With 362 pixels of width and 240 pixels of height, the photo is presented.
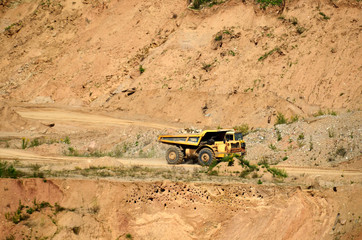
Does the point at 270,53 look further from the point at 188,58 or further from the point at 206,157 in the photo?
the point at 206,157

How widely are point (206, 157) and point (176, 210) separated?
7018 mm

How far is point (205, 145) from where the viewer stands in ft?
59.2

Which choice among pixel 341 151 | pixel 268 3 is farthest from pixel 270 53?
pixel 341 151

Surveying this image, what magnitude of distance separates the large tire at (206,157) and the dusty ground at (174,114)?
41 cm

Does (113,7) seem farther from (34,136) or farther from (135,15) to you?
(34,136)

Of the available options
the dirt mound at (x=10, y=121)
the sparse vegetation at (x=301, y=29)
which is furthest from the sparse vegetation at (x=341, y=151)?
the dirt mound at (x=10, y=121)

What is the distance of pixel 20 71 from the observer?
42.1 metres

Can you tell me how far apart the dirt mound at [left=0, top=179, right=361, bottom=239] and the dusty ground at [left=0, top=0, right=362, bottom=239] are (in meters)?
0.03

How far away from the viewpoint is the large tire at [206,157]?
57.6 ft

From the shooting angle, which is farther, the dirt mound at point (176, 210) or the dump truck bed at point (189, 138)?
the dump truck bed at point (189, 138)

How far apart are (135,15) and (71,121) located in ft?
46.6

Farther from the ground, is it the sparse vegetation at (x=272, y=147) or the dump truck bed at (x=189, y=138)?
the dump truck bed at (x=189, y=138)

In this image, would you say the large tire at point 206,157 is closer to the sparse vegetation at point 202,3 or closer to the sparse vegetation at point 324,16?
the sparse vegetation at point 324,16

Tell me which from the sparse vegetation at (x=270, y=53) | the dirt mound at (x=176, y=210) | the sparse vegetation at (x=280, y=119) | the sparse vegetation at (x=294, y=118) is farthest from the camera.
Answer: the sparse vegetation at (x=270, y=53)
